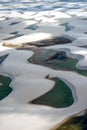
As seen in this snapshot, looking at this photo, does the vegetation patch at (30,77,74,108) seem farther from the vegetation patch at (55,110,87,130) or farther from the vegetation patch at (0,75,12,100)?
the vegetation patch at (0,75,12,100)

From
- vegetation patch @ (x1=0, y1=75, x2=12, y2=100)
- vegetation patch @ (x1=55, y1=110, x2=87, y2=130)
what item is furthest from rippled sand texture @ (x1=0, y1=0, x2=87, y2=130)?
vegetation patch @ (x1=55, y1=110, x2=87, y2=130)

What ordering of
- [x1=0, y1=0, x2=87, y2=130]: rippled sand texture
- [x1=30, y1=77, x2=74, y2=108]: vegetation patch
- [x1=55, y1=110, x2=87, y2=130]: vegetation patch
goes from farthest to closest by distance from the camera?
[x1=30, y1=77, x2=74, y2=108]: vegetation patch, [x1=0, y1=0, x2=87, y2=130]: rippled sand texture, [x1=55, y1=110, x2=87, y2=130]: vegetation patch

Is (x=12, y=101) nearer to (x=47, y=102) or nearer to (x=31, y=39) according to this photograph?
(x=47, y=102)

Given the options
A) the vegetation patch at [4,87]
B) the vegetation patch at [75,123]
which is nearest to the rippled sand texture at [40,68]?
the vegetation patch at [4,87]

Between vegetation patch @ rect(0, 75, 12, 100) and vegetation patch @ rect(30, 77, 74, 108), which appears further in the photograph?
vegetation patch @ rect(0, 75, 12, 100)

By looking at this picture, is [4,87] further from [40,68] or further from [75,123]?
[75,123]

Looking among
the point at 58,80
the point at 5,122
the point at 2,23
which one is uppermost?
the point at 5,122

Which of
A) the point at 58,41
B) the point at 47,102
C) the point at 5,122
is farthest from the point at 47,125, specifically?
the point at 58,41

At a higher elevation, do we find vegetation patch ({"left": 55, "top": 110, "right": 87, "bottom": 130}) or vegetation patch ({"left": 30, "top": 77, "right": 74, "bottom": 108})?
Result: vegetation patch ({"left": 55, "top": 110, "right": 87, "bottom": 130})
